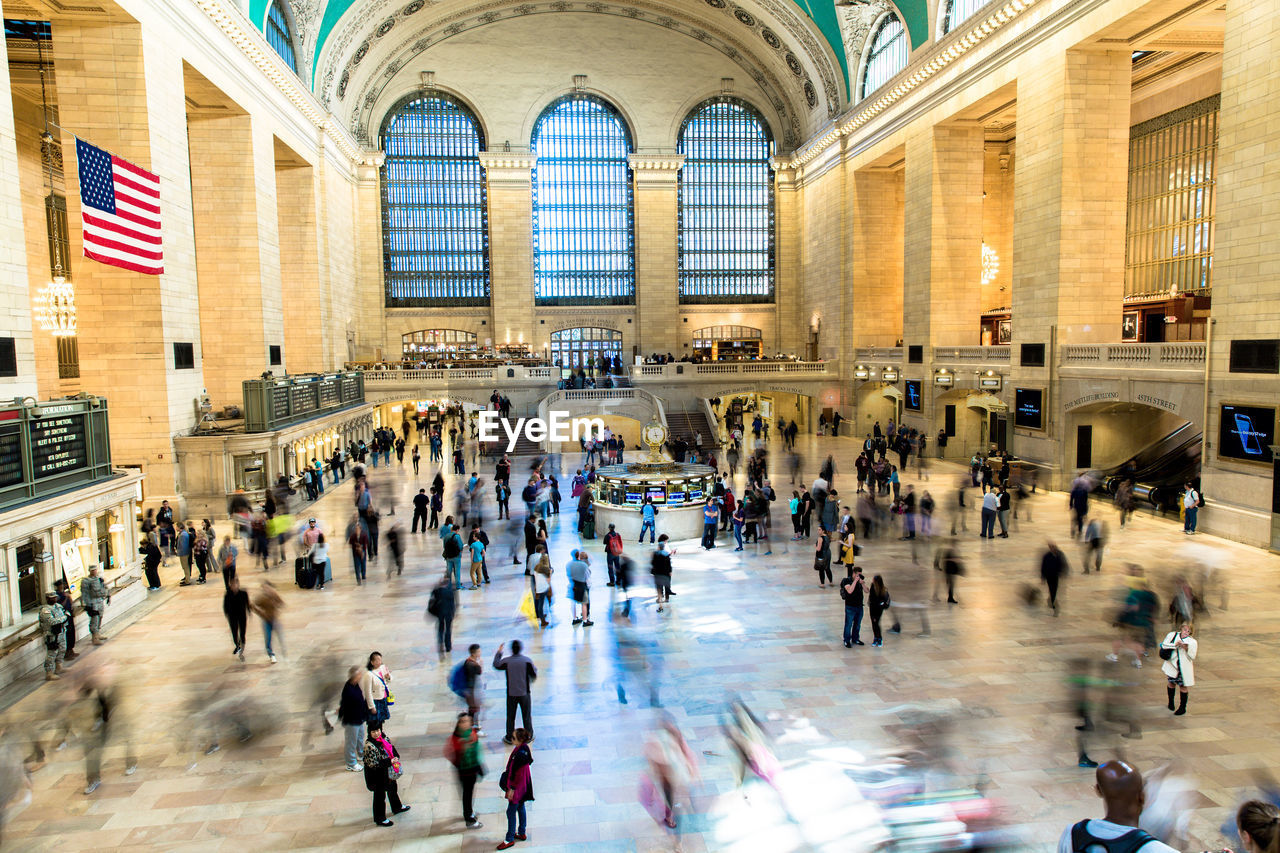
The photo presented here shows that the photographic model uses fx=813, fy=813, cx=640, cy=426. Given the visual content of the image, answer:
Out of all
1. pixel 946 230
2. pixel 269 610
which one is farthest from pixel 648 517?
pixel 946 230

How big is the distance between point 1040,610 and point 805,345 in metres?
33.5

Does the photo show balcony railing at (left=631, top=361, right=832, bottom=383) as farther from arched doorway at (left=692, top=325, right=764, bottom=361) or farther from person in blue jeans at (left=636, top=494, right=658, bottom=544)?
person in blue jeans at (left=636, top=494, right=658, bottom=544)

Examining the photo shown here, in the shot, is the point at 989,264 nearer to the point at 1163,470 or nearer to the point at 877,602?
the point at 1163,470

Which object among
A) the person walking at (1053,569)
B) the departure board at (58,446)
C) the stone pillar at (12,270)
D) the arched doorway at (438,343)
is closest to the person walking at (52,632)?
the departure board at (58,446)

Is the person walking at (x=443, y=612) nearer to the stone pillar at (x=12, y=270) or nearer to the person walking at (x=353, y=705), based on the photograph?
the person walking at (x=353, y=705)

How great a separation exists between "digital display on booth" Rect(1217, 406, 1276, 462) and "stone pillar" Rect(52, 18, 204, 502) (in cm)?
2214

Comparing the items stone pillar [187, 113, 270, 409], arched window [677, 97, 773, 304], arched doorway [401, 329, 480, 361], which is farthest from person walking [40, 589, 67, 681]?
arched window [677, 97, 773, 304]

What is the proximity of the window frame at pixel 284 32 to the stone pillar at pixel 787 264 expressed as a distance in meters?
24.9

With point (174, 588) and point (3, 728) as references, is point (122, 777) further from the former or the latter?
point (174, 588)

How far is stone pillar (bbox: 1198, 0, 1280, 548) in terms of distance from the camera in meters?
15.3

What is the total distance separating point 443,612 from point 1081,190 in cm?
2025

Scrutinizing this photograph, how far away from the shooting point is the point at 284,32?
2909cm

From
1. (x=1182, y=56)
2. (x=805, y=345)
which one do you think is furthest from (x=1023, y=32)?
(x=805, y=345)

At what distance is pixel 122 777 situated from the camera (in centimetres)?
745
